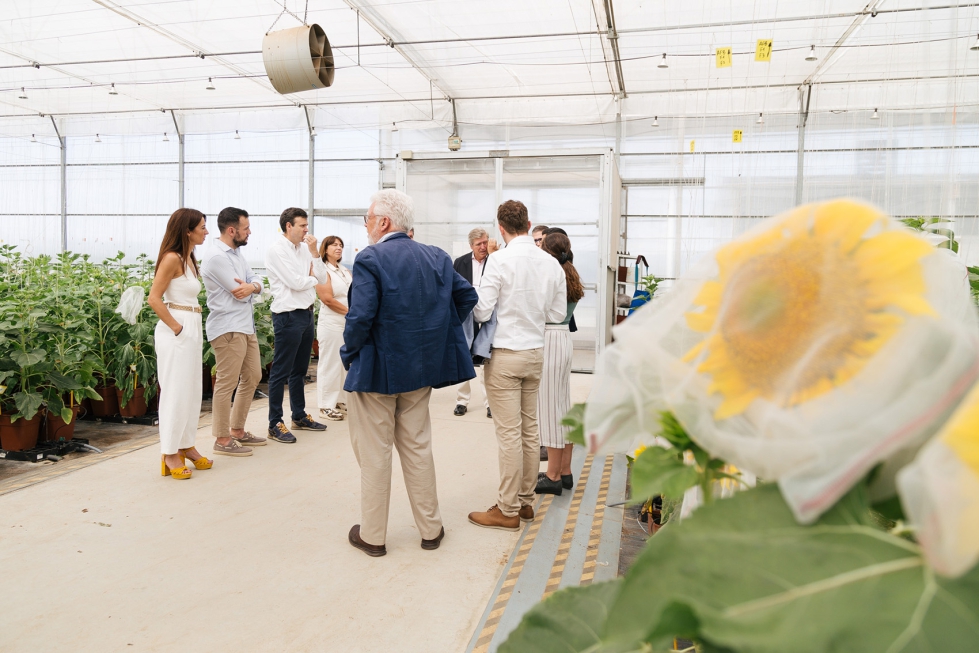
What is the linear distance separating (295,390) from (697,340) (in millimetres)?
4705

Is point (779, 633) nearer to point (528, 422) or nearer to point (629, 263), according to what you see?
point (528, 422)

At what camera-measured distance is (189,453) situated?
12.6ft

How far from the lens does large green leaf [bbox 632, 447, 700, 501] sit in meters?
0.45

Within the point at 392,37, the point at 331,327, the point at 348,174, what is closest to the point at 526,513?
the point at 331,327

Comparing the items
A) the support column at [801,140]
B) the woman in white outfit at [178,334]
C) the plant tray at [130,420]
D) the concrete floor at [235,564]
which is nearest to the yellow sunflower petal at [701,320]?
the concrete floor at [235,564]

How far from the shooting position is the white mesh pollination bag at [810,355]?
13.5 inches

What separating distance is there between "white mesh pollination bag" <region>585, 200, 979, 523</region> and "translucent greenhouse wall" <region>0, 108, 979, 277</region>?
7.92m

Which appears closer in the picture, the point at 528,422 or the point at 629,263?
the point at 528,422

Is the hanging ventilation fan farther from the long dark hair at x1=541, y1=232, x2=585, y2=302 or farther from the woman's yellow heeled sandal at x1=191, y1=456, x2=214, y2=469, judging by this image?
the woman's yellow heeled sandal at x1=191, y1=456, x2=214, y2=469

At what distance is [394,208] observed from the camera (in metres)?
2.87

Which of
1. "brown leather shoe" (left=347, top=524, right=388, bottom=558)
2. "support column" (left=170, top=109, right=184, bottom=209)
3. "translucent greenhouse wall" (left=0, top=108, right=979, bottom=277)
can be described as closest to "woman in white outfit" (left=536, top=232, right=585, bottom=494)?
"brown leather shoe" (left=347, top=524, right=388, bottom=558)

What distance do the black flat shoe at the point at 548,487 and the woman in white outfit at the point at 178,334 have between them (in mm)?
1954

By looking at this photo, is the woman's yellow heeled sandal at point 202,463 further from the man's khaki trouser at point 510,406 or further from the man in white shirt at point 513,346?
the man's khaki trouser at point 510,406

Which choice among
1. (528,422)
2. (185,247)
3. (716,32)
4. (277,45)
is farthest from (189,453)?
(716,32)
